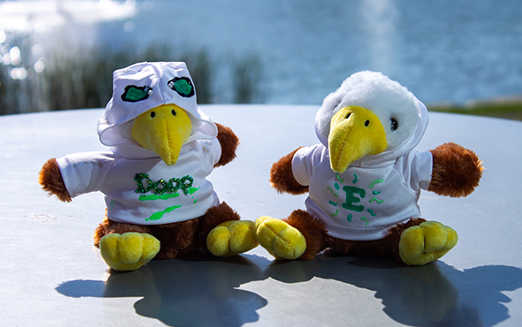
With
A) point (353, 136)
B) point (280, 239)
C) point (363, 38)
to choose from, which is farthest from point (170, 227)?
point (363, 38)

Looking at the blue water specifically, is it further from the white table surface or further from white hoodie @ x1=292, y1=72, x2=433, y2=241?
white hoodie @ x1=292, y1=72, x2=433, y2=241

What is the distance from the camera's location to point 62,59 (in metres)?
3.63

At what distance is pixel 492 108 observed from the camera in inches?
193

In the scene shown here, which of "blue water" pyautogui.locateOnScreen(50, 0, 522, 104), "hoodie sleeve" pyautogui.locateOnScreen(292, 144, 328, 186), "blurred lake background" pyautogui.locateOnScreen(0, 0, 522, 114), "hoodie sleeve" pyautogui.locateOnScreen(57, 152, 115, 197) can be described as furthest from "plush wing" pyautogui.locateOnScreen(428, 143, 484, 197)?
"blue water" pyautogui.locateOnScreen(50, 0, 522, 104)

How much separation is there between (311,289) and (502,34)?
6.54 m

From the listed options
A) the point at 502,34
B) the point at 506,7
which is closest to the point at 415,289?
the point at 502,34

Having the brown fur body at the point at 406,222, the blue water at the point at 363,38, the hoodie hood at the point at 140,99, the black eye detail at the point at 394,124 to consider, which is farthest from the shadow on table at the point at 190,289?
the blue water at the point at 363,38

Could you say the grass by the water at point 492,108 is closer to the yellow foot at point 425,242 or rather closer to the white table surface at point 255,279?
the white table surface at point 255,279

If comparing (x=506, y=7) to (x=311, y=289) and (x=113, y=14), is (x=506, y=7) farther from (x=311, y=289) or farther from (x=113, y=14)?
(x=311, y=289)

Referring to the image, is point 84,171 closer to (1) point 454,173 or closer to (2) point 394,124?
(2) point 394,124

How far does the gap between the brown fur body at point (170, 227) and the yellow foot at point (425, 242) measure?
0.34 m

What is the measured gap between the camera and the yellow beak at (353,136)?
0.90 m

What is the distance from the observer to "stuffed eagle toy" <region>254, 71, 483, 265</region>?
0.94m

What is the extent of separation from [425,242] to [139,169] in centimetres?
53
